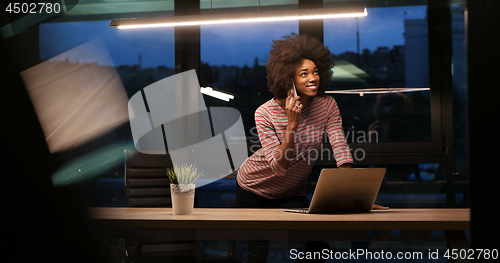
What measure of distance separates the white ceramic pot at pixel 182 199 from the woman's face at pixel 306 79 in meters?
0.87

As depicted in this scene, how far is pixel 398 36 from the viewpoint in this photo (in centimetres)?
354

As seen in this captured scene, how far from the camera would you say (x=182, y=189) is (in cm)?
167

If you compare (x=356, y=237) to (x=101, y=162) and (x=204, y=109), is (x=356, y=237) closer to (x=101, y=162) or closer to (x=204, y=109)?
(x=204, y=109)

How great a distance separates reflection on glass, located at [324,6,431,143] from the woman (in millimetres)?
1199

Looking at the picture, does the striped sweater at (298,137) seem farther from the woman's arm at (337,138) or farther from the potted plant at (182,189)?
the potted plant at (182,189)

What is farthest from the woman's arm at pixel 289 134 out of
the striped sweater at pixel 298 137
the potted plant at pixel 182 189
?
the potted plant at pixel 182 189

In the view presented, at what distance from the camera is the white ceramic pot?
165 centimetres

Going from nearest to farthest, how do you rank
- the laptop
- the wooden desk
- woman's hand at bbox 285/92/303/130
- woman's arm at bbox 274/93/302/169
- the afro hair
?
the wooden desk, the laptop, woman's arm at bbox 274/93/302/169, woman's hand at bbox 285/92/303/130, the afro hair

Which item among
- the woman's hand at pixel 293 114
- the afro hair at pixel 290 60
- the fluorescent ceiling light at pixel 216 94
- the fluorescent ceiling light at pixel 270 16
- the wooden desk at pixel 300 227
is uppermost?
the fluorescent ceiling light at pixel 270 16

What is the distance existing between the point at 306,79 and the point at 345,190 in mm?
895

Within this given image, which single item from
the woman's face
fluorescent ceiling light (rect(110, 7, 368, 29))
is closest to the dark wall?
the woman's face

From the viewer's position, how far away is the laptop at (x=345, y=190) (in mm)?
1435

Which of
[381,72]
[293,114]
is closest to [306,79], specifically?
[293,114]

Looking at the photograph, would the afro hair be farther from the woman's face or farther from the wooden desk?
the wooden desk
